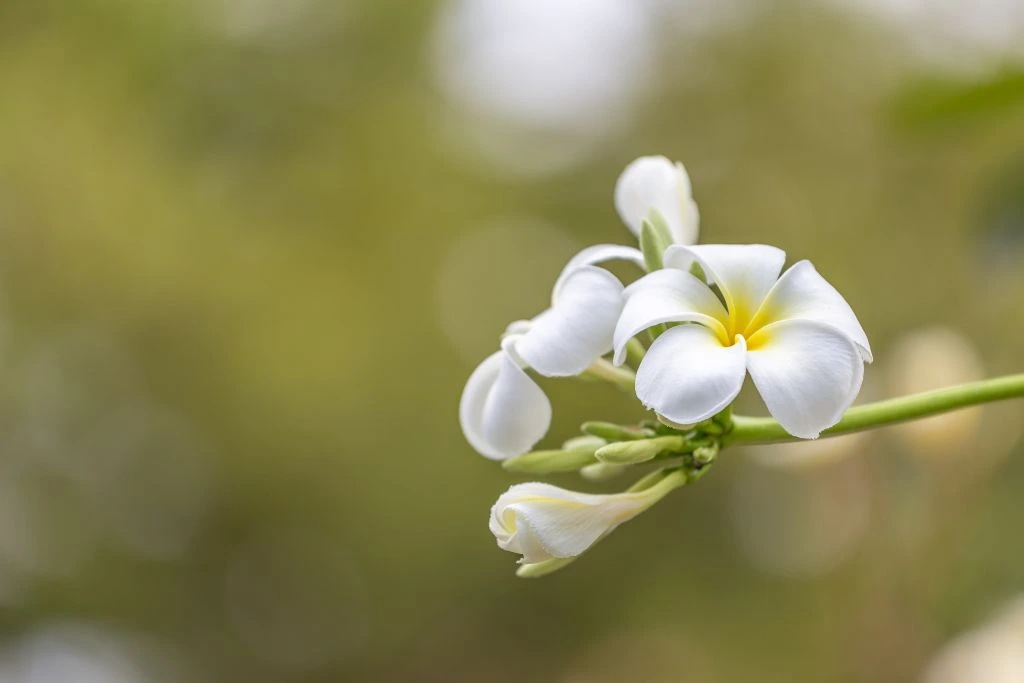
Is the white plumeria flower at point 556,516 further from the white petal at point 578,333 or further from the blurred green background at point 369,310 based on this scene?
the blurred green background at point 369,310

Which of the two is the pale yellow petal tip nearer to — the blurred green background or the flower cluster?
the flower cluster

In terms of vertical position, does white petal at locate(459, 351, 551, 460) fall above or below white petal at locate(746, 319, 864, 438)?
above

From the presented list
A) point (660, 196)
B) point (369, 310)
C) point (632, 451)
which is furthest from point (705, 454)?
point (369, 310)

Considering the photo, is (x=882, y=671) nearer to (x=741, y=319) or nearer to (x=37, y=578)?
(x=741, y=319)

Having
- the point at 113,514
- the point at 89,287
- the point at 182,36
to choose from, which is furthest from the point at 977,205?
the point at 113,514

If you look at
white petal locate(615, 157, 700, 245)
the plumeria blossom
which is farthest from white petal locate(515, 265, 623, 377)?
white petal locate(615, 157, 700, 245)

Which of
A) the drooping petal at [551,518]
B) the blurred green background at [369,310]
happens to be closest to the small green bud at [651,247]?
the drooping petal at [551,518]

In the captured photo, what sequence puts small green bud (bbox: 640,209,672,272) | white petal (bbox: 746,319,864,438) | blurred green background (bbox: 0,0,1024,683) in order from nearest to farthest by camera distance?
white petal (bbox: 746,319,864,438)
small green bud (bbox: 640,209,672,272)
blurred green background (bbox: 0,0,1024,683)
